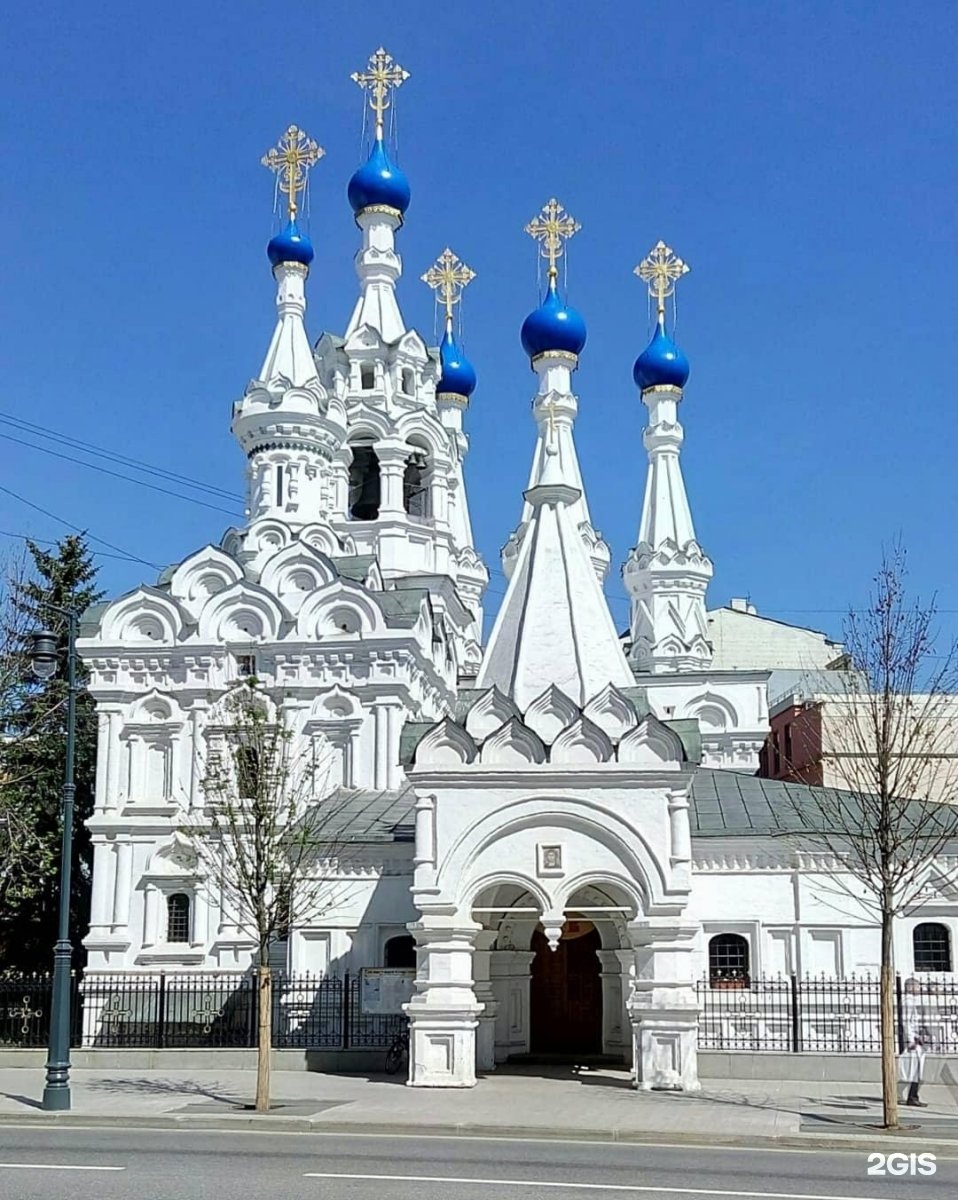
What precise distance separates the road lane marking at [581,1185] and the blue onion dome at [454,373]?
124 feet

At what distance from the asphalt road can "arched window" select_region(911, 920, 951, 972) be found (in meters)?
8.23

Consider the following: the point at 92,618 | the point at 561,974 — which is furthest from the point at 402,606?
the point at 561,974

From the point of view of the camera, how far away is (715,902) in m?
20.8

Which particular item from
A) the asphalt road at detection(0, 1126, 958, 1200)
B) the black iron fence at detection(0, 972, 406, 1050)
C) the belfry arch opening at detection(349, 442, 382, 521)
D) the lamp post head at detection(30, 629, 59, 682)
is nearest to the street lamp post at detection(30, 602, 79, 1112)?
the lamp post head at detection(30, 629, 59, 682)

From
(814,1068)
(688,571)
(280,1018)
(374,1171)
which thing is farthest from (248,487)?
(374,1171)

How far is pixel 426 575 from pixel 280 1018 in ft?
54.3

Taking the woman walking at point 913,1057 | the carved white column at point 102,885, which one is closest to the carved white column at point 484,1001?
the woman walking at point 913,1057

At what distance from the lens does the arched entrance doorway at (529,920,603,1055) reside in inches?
866

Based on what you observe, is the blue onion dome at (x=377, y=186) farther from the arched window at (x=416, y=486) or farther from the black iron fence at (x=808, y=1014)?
the black iron fence at (x=808, y=1014)

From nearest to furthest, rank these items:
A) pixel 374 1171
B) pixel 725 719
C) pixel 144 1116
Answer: pixel 374 1171 → pixel 144 1116 → pixel 725 719

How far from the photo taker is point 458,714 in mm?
20234

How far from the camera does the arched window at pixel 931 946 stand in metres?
20.4

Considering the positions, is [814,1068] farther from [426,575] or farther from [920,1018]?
[426,575]

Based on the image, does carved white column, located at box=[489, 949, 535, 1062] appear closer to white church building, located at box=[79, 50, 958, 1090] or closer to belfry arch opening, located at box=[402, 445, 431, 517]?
white church building, located at box=[79, 50, 958, 1090]
